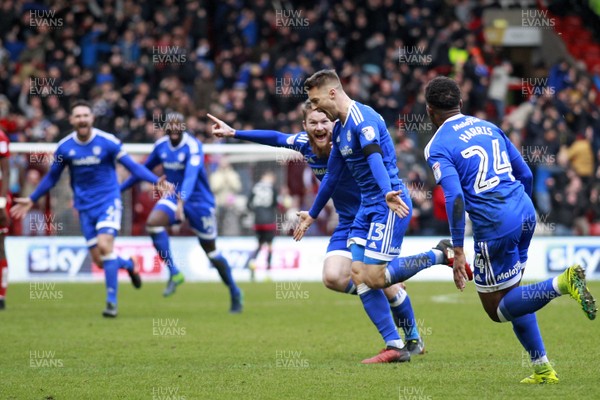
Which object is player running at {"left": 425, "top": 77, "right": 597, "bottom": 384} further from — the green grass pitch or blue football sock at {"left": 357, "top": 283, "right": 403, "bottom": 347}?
blue football sock at {"left": 357, "top": 283, "right": 403, "bottom": 347}

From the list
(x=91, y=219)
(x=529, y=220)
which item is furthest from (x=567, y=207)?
(x=529, y=220)

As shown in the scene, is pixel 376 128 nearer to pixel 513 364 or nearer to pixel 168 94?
pixel 513 364

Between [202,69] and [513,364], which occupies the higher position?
[202,69]

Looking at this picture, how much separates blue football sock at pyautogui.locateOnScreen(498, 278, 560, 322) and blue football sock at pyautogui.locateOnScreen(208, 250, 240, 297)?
289 inches

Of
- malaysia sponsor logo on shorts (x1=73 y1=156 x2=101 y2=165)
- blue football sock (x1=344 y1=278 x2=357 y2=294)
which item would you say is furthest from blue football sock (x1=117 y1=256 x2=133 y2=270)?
blue football sock (x1=344 y1=278 x2=357 y2=294)

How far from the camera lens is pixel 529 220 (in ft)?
25.4

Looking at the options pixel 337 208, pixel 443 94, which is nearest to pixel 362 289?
pixel 337 208

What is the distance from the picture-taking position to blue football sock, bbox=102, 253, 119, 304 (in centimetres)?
1394

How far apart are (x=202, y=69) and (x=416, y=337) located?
652 inches

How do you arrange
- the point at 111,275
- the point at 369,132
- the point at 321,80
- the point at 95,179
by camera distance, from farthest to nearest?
the point at 95,179 < the point at 111,275 < the point at 321,80 < the point at 369,132

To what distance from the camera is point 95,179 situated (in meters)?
14.1

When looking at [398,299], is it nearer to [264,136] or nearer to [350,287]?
[350,287]

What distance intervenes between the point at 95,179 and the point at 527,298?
800cm

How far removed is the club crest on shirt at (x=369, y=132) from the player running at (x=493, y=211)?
2.84ft
